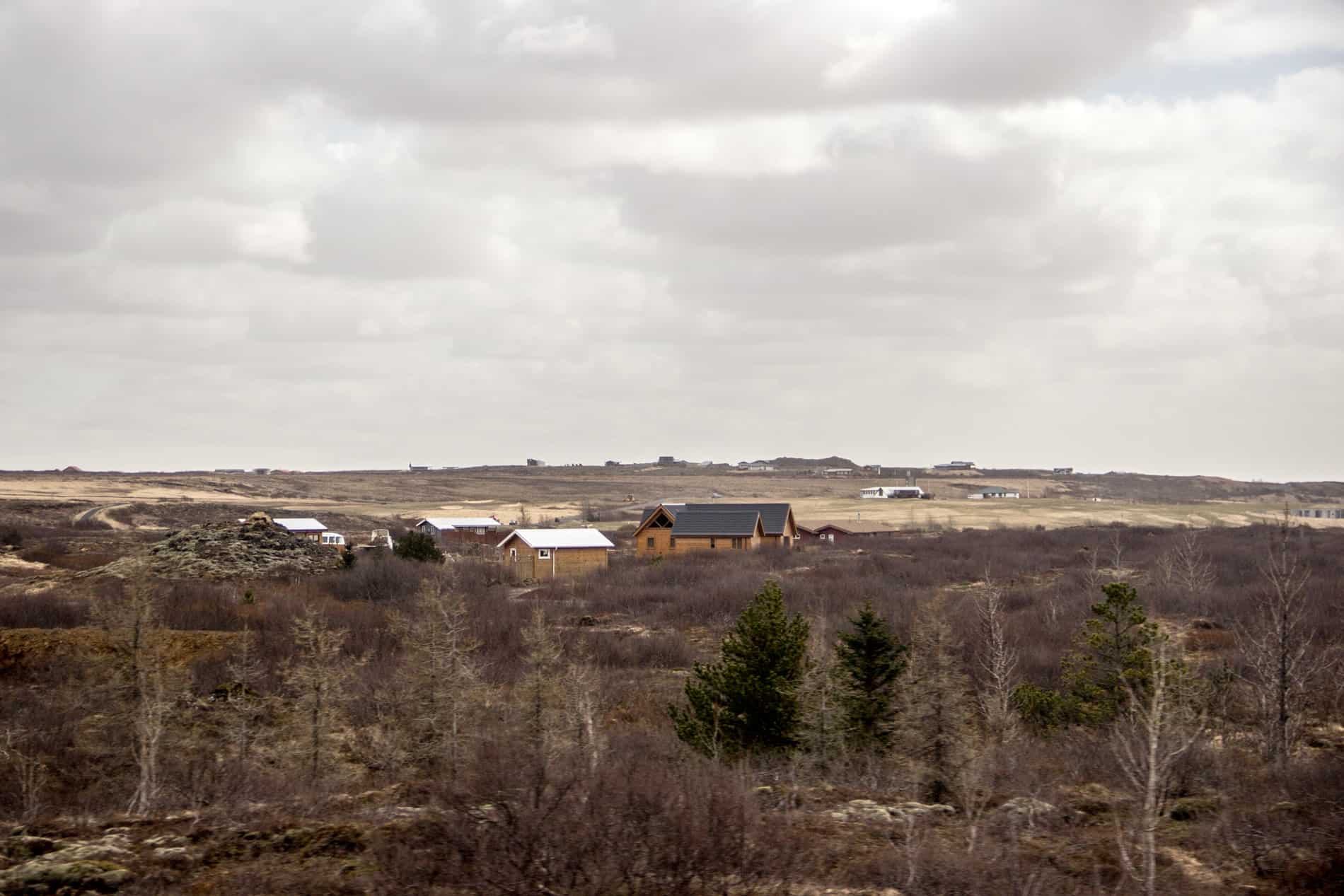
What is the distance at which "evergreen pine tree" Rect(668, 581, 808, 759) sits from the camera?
1703cm

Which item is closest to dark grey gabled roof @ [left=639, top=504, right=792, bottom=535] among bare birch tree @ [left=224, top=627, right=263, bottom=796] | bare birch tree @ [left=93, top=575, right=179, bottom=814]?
bare birch tree @ [left=224, top=627, right=263, bottom=796]

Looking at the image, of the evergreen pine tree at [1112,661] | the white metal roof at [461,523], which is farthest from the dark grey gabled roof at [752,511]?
the evergreen pine tree at [1112,661]

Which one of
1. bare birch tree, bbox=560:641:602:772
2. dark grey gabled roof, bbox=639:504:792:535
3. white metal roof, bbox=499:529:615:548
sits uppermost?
dark grey gabled roof, bbox=639:504:792:535

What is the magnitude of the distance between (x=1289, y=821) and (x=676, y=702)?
50.4 feet

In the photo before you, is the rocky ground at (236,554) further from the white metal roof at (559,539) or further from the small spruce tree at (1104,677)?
the small spruce tree at (1104,677)

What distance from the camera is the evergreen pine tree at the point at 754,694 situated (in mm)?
17031

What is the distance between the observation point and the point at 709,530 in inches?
2525

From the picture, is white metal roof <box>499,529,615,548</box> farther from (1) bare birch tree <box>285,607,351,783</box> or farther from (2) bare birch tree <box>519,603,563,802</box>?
(2) bare birch tree <box>519,603,563,802</box>

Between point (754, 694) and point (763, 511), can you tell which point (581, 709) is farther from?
point (763, 511)

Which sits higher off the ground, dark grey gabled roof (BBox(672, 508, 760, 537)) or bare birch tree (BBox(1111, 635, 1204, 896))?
bare birch tree (BBox(1111, 635, 1204, 896))

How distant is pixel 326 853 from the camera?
9031 mm

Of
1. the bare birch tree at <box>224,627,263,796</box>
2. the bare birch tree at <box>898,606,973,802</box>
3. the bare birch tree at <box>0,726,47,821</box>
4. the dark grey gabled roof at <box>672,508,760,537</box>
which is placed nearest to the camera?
the bare birch tree at <box>898,606,973,802</box>

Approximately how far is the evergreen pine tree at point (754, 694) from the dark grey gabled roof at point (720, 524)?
147 feet

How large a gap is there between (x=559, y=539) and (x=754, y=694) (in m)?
39.8
